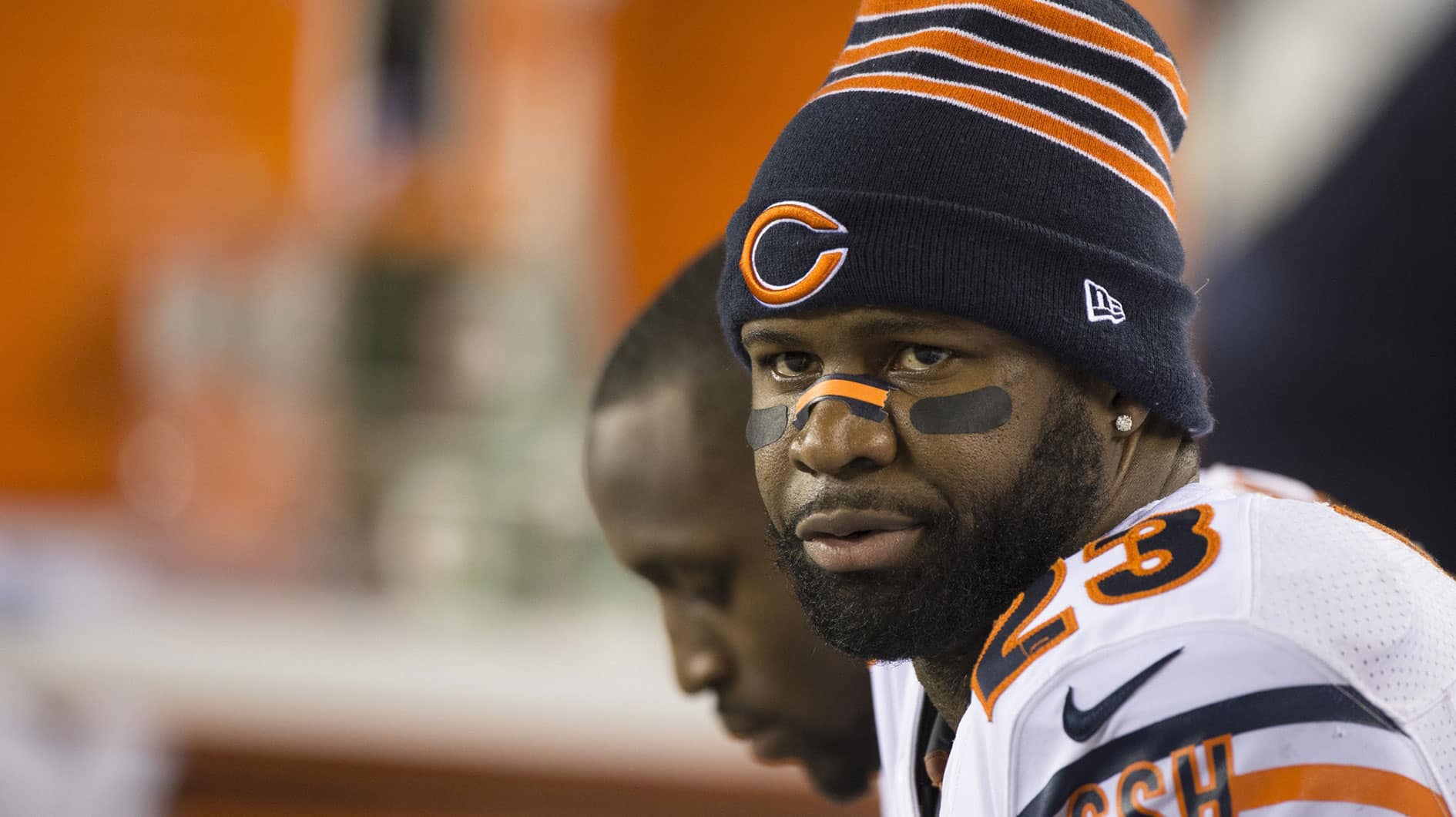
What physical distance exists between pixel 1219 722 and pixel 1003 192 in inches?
19.8

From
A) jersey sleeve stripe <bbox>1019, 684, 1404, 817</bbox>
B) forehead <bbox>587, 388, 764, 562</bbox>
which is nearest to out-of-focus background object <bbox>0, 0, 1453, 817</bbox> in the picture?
forehead <bbox>587, 388, 764, 562</bbox>

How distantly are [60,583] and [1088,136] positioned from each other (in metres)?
5.00

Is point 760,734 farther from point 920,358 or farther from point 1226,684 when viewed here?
point 1226,684

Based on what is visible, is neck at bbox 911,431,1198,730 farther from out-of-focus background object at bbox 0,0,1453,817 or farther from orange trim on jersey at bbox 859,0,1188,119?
out-of-focus background object at bbox 0,0,1453,817

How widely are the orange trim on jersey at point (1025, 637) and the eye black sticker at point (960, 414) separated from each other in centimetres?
15

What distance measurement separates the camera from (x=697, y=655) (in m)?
1.73

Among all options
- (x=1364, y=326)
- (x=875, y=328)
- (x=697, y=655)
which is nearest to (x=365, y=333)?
(x=1364, y=326)

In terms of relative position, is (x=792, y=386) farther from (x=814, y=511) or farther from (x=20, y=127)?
(x=20, y=127)

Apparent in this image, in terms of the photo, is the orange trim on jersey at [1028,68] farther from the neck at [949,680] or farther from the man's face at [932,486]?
the neck at [949,680]

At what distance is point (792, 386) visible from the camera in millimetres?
1277

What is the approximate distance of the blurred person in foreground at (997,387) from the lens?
3.22 ft

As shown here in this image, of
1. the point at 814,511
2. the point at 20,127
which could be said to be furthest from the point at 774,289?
the point at 20,127

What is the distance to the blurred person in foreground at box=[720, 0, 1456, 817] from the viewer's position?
98 centimetres

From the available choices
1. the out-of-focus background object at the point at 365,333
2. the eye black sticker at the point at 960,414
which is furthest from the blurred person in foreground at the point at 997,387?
the out-of-focus background object at the point at 365,333
